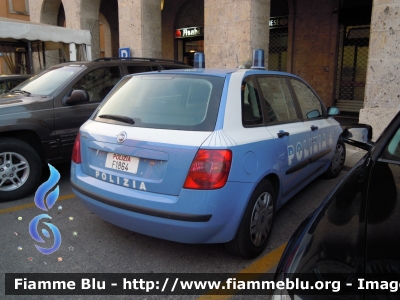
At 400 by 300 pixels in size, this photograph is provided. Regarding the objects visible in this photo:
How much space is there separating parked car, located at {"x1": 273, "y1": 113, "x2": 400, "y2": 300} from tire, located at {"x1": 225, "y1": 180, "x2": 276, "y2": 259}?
32.0 inches

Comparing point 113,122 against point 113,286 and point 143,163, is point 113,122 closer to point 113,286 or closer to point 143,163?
point 143,163

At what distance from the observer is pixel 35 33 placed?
30.7 ft

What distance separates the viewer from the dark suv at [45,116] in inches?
174

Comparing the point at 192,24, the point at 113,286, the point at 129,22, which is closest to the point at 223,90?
the point at 113,286

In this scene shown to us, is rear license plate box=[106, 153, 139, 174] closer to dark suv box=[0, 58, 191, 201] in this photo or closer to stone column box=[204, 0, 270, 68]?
dark suv box=[0, 58, 191, 201]

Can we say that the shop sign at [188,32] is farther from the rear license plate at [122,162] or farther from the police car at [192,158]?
the rear license plate at [122,162]

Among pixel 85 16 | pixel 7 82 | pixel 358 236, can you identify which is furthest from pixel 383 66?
pixel 85 16

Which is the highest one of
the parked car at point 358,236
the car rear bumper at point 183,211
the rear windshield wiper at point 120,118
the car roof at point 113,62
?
the car roof at point 113,62

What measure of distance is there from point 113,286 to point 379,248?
6.26 feet

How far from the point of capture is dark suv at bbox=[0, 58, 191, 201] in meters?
4.41

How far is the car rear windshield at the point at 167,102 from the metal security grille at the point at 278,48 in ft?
35.2

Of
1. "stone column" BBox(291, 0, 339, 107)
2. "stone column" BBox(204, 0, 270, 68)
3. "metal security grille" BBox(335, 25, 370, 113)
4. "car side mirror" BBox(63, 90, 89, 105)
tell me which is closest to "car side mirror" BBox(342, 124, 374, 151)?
"car side mirror" BBox(63, 90, 89, 105)

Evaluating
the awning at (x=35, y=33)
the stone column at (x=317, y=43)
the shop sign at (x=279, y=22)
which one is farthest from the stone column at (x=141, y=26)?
the stone column at (x=317, y=43)

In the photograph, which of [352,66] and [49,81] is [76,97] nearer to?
A: [49,81]
